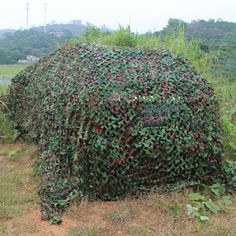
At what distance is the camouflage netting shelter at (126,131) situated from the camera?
15.1ft

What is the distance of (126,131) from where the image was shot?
461 centimetres

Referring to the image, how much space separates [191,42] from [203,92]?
3.37m

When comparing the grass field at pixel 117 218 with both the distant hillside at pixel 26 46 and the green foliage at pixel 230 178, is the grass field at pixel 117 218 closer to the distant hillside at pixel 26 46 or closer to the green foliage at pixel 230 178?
the green foliage at pixel 230 178

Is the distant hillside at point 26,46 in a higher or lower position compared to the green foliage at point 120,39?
lower

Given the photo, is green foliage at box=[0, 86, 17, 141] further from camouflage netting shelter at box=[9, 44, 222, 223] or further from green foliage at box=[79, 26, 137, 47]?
camouflage netting shelter at box=[9, 44, 222, 223]

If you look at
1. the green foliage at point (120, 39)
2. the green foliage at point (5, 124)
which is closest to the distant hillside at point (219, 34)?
the green foliage at point (120, 39)

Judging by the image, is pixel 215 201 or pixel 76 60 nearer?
pixel 215 201

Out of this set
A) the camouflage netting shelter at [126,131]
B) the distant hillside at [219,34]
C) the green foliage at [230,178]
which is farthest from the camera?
the distant hillside at [219,34]

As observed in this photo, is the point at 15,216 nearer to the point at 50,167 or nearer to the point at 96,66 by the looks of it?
the point at 50,167

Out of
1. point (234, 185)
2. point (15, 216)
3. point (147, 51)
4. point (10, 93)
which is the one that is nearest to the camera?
point (15, 216)

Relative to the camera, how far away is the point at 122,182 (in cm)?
472

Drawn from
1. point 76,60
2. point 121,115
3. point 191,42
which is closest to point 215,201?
point 121,115

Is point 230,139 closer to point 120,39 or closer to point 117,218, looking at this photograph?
point 117,218

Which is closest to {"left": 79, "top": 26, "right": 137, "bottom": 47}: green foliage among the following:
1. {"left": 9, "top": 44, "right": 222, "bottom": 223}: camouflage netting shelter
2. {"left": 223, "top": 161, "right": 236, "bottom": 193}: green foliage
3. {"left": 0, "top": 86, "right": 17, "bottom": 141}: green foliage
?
{"left": 0, "top": 86, "right": 17, "bottom": 141}: green foliage
